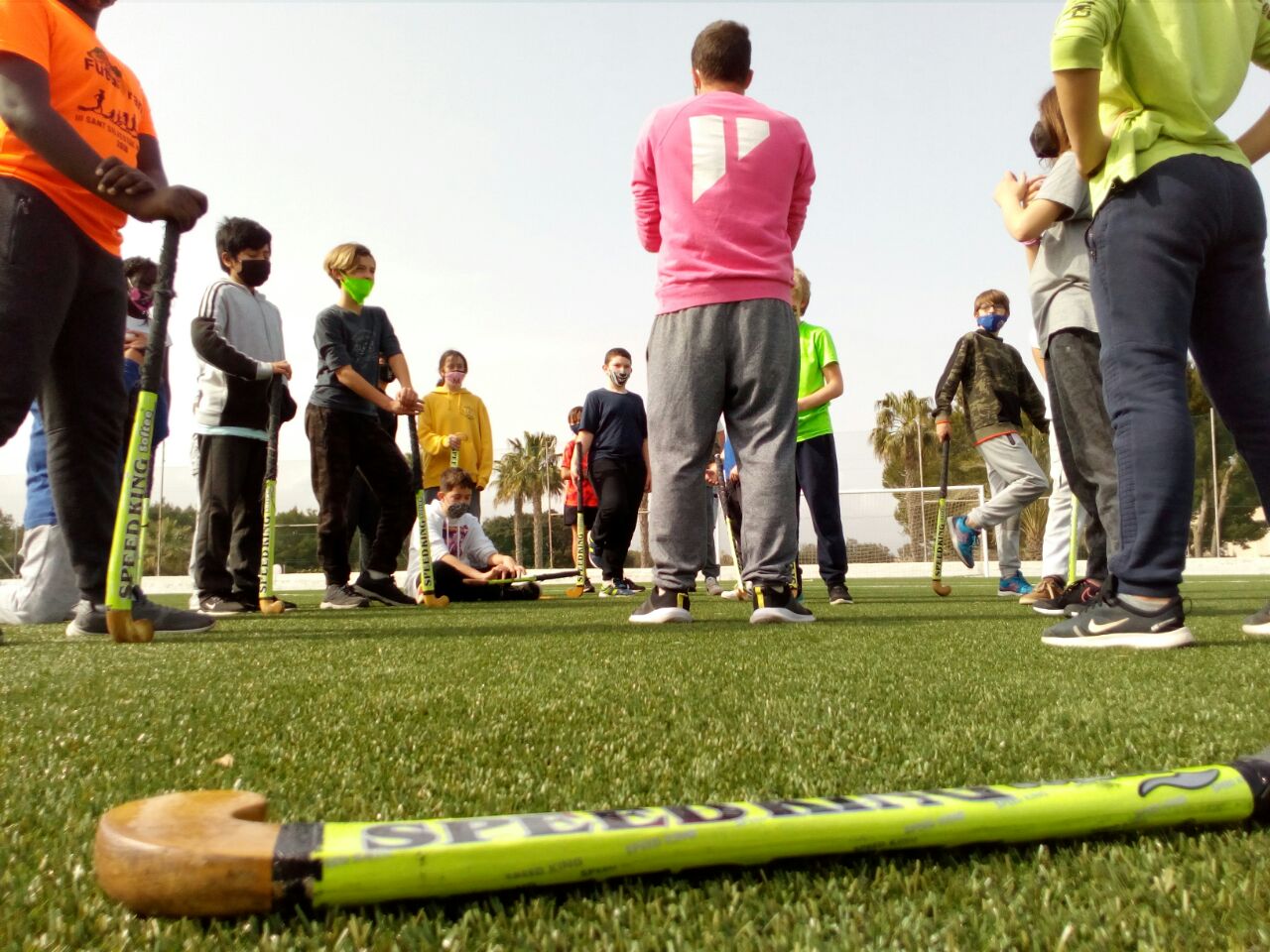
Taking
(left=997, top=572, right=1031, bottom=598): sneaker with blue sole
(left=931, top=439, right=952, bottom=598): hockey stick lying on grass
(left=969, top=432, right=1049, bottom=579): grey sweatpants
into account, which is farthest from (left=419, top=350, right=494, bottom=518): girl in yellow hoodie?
(left=997, top=572, right=1031, bottom=598): sneaker with blue sole

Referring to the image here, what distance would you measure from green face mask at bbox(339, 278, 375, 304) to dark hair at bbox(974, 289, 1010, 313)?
3952 mm

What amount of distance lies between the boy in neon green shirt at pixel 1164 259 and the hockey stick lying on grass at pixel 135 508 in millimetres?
2983

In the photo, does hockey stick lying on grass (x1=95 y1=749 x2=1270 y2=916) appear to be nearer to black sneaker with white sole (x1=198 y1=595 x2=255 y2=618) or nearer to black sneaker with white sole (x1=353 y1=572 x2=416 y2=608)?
black sneaker with white sole (x1=198 y1=595 x2=255 y2=618)

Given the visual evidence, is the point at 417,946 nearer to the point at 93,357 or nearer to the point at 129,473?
the point at 129,473

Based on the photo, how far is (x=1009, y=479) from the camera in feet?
20.2

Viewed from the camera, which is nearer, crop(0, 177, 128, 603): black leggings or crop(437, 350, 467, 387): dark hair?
crop(0, 177, 128, 603): black leggings

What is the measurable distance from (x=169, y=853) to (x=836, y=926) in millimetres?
541

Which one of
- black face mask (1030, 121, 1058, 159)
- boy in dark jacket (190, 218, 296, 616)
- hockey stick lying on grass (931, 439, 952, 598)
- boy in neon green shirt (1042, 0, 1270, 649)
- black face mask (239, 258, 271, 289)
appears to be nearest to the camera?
boy in neon green shirt (1042, 0, 1270, 649)

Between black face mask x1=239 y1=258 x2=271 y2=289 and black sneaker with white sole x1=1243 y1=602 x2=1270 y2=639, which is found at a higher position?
black face mask x1=239 y1=258 x2=271 y2=289

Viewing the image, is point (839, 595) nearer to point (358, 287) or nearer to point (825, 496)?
point (825, 496)

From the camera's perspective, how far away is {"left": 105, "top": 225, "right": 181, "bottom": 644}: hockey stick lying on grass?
10.5 ft

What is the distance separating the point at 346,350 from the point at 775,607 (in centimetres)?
325

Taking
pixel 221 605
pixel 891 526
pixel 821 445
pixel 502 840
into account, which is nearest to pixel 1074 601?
pixel 821 445

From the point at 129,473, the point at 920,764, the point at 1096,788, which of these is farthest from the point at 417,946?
the point at 129,473
